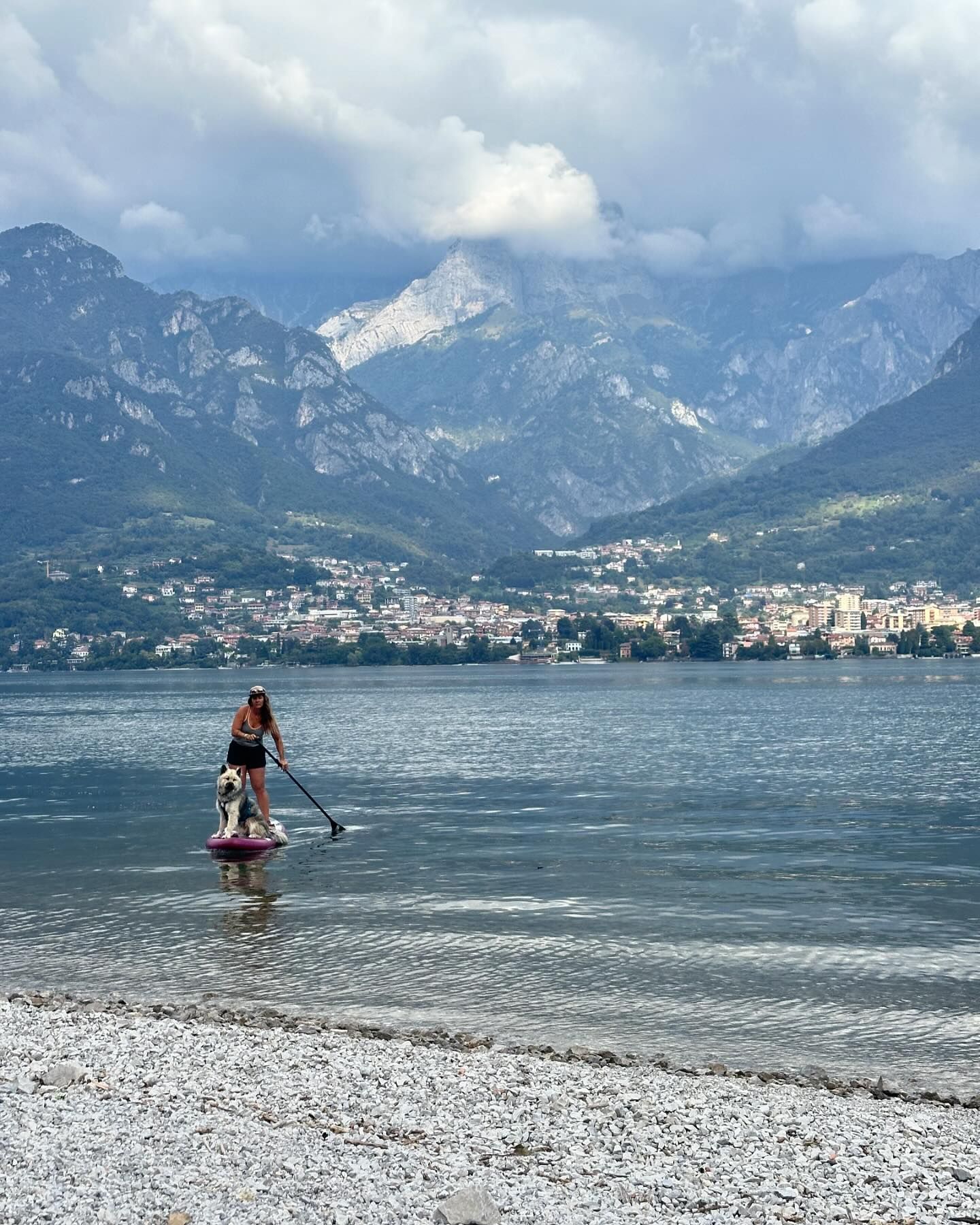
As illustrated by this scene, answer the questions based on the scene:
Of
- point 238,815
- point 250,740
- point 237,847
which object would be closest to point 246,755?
point 250,740

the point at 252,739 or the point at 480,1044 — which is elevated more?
the point at 252,739

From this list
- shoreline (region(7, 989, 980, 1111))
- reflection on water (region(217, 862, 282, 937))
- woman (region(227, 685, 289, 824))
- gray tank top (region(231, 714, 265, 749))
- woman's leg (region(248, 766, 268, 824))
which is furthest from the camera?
woman's leg (region(248, 766, 268, 824))

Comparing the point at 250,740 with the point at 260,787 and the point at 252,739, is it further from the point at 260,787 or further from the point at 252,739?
the point at 260,787

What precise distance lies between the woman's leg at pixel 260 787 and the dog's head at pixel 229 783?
16.1 inches

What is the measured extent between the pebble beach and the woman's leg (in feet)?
54.3

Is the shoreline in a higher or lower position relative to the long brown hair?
lower

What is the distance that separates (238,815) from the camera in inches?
1305

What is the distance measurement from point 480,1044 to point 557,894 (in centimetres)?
1118

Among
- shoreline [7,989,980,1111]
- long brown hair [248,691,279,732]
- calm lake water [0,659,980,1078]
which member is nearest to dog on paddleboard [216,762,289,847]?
calm lake water [0,659,980,1078]

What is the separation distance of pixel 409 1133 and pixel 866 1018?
7702 mm

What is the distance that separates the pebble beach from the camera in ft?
35.1

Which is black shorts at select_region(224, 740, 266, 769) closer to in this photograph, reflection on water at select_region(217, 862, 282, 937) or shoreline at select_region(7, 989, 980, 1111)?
reflection on water at select_region(217, 862, 282, 937)

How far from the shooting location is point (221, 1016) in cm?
1728

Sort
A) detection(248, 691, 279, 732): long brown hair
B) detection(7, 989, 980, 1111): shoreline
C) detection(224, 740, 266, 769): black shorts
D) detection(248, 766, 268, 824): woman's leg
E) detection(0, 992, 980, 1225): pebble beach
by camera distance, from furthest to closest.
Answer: detection(248, 766, 268, 824): woman's leg, detection(224, 740, 266, 769): black shorts, detection(248, 691, 279, 732): long brown hair, detection(7, 989, 980, 1111): shoreline, detection(0, 992, 980, 1225): pebble beach
